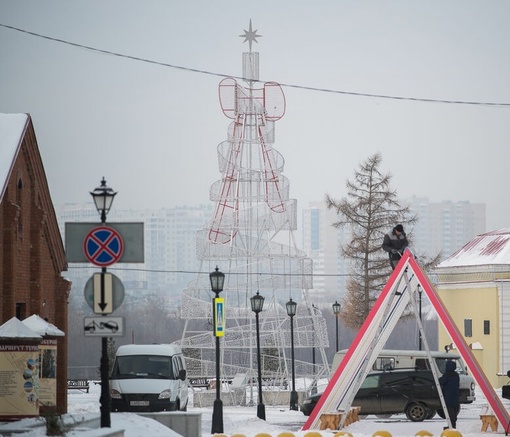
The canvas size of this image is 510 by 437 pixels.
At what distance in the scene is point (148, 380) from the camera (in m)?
35.3

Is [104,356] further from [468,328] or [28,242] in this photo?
[468,328]

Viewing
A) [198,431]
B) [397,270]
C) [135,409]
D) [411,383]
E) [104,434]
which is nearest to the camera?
[104,434]

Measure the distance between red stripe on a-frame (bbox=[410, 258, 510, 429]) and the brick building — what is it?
9605 mm

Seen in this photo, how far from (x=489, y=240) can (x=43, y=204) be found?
125 feet

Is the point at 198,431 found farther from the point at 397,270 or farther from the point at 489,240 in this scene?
the point at 489,240

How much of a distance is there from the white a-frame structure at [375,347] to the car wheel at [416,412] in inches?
175

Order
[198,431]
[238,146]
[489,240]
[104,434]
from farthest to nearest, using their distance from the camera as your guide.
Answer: [489,240]
[238,146]
[198,431]
[104,434]

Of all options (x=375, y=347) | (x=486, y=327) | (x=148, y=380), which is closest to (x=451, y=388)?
(x=375, y=347)

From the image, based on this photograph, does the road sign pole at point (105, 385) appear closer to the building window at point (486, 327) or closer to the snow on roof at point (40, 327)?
the snow on roof at point (40, 327)

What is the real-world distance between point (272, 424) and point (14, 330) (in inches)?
604

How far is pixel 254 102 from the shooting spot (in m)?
52.9

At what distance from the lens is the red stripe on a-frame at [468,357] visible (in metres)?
31.1

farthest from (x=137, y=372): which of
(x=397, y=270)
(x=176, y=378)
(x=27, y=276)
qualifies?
(x=397, y=270)

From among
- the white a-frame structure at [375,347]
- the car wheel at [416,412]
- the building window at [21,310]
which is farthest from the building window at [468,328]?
the building window at [21,310]
